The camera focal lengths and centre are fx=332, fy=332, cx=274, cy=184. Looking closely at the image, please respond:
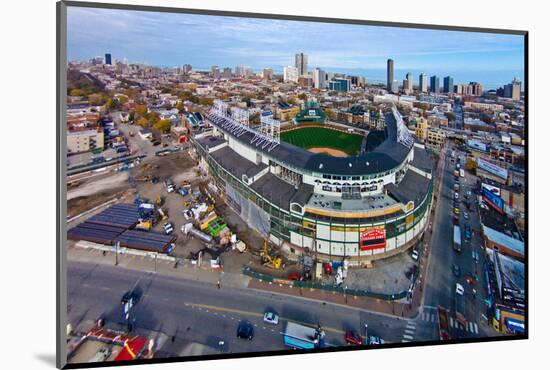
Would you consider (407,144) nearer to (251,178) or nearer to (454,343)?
(251,178)

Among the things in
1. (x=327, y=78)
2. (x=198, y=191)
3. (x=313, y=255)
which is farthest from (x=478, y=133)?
(x=198, y=191)

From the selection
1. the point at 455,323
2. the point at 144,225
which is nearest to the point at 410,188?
the point at 455,323

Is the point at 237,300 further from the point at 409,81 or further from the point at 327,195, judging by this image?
the point at 409,81

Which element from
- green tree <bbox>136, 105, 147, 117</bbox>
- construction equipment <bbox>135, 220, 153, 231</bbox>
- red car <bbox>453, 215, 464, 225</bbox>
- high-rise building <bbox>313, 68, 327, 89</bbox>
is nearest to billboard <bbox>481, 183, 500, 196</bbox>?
red car <bbox>453, 215, 464, 225</bbox>

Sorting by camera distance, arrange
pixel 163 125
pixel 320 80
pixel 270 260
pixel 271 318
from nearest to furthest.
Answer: pixel 271 318 < pixel 270 260 < pixel 320 80 < pixel 163 125

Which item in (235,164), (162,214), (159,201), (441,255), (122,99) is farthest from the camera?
(122,99)

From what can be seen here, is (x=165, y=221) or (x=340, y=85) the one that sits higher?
(x=340, y=85)

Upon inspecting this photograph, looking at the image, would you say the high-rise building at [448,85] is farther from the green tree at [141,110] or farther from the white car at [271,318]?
the green tree at [141,110]
